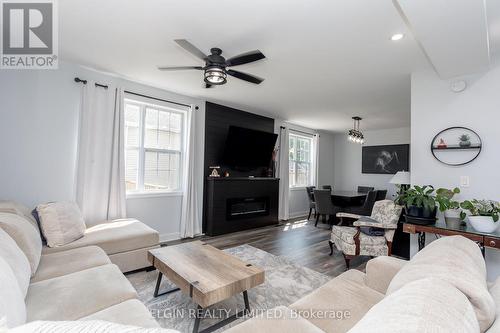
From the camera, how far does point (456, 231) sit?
2320mm

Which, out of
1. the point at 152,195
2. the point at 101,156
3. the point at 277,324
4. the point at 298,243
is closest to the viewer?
the point at 277,324

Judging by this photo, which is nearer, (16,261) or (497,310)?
(497,310)

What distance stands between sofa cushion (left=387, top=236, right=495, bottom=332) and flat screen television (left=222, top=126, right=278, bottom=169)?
12.6 ft

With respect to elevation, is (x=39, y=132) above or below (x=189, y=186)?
above

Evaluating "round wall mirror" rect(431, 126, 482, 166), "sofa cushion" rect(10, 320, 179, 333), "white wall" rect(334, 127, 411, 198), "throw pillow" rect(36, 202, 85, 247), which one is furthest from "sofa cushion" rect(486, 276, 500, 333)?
"white wall" rect(334, 127, 411, 198)

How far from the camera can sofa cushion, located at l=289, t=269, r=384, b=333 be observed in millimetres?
1302

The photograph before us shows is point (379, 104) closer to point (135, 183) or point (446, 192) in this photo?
point (446, 192)

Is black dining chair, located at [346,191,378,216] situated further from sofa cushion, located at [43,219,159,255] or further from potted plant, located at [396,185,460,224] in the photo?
sofa cushion, located at [43,219,159,255]

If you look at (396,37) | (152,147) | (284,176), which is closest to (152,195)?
(152,147)

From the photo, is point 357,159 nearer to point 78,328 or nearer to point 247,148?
point 247,148

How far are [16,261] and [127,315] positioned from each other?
2.54 ft

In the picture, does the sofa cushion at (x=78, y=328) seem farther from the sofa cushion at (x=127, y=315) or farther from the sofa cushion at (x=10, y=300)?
the sofa cushion at (x=127, y=315)

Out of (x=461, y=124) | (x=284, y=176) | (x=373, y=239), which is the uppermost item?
(x=461, y=124)

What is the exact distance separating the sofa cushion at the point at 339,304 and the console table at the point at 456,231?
1292 mm
